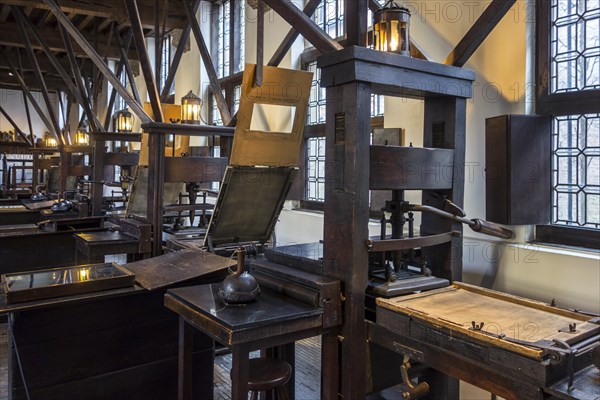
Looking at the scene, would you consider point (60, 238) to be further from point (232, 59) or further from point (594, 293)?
point (594, 293)

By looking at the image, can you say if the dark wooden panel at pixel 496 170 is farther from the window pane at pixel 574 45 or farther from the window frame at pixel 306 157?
the window frame at pixel 306 157

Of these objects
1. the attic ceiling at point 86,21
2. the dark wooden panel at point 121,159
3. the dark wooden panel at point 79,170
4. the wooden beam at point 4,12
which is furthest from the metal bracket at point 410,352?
the wooden beam at point 4,12

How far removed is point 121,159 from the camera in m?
6.38

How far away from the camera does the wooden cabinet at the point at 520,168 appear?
2.63 metres

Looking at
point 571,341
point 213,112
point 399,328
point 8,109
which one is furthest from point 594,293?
point 8,109

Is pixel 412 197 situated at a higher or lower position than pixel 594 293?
higher

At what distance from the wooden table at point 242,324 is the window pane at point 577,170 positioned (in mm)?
1540

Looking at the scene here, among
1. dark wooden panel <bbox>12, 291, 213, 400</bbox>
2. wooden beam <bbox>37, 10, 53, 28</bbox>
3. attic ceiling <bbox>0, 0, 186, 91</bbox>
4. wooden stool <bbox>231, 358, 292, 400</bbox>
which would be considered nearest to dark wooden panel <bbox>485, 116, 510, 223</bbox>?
wooden stool <bbox>231, 358, 292, 400</bbox>

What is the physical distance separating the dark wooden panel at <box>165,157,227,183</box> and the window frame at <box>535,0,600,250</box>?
2700 millimetres

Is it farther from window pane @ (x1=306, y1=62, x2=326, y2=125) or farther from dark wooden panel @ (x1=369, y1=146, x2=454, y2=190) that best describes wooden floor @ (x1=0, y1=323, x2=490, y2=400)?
window pane @ (x1=306, y1=62, x2=326, y2=125)

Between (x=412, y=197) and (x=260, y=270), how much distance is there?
5.03ft

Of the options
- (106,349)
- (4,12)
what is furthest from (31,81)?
(106,349)

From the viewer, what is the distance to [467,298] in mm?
2197

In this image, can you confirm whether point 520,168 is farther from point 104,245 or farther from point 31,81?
point 31,81
